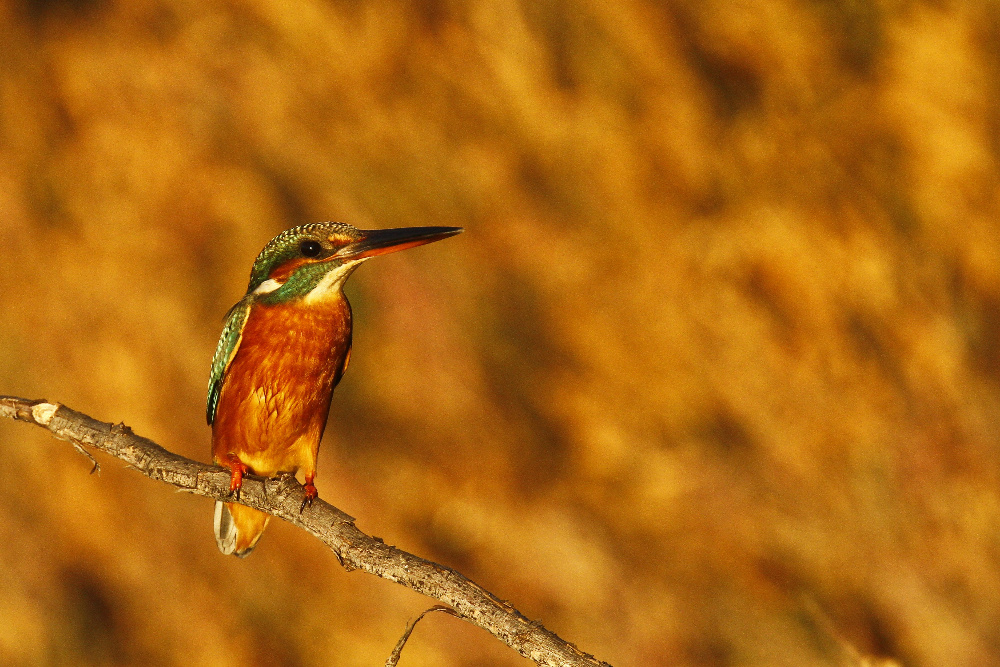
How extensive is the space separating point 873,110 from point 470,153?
3.11 metres

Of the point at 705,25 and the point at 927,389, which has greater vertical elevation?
the point at 705,25

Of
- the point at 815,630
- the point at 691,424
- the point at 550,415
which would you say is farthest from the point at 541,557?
the point at 815,630

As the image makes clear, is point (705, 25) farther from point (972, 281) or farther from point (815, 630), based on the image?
point (815, 630)

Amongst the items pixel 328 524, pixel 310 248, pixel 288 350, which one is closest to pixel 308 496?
pixel 328 524

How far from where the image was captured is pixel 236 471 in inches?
94.8

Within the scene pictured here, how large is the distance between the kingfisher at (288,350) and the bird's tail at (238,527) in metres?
0.07

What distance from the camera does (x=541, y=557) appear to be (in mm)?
6484

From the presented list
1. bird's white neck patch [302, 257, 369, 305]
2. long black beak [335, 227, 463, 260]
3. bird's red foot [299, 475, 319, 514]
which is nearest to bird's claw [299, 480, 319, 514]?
bird's red foot [299, 475, 319, 514]

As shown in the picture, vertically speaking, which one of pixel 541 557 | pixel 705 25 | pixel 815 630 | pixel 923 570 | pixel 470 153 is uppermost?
pixel 705 25

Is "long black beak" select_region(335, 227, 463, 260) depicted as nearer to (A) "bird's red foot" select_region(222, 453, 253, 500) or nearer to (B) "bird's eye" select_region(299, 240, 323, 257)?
(B) "bird's eye" select_region(299, 240, 323, 257)

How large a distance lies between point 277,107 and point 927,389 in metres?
5.31

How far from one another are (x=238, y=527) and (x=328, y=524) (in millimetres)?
642

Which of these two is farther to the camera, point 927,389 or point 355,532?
point 927,389

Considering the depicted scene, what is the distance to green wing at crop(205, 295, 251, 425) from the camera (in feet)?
8.36
